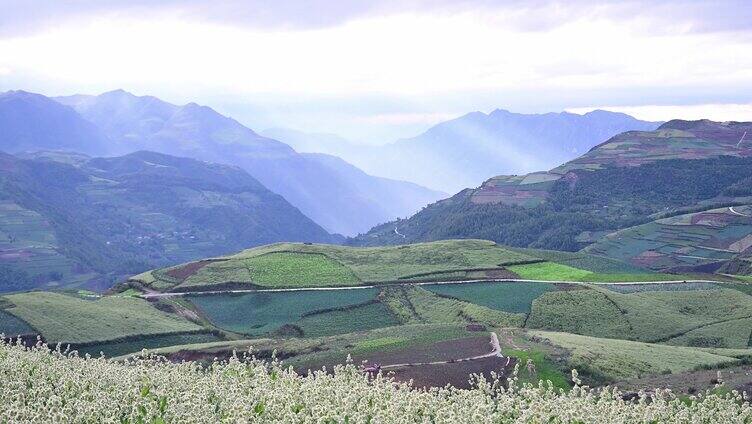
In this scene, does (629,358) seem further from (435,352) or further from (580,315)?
(580,315)

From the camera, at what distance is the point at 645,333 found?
228 ft

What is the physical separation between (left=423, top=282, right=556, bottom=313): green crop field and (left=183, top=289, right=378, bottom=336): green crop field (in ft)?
29.9

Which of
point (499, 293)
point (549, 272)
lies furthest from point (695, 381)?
point (549, 272)

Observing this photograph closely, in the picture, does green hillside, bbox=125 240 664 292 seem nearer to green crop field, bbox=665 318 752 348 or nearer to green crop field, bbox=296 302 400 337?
green crop field, bbox=296 302 400 337

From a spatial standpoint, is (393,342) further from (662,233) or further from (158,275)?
(662,233)

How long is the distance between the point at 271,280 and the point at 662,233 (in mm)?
88247

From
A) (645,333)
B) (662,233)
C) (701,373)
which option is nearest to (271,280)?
(645,333)

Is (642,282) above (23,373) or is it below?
below

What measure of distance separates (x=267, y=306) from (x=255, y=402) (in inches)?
2810

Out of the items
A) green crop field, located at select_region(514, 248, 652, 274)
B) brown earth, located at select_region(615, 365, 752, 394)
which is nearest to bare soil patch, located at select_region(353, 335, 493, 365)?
brown earth, located at select_region(615, 365, 752, 394)

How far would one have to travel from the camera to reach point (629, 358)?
54156 mm

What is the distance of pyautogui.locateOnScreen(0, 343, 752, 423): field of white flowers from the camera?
16703 mm

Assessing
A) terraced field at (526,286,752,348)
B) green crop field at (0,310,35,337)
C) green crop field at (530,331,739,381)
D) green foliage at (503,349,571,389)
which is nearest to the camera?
green foliage at (503,349,571,389)

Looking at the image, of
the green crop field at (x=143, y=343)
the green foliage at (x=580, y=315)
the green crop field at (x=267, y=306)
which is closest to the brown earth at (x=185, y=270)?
the green crop field at (x=267, y=306)
